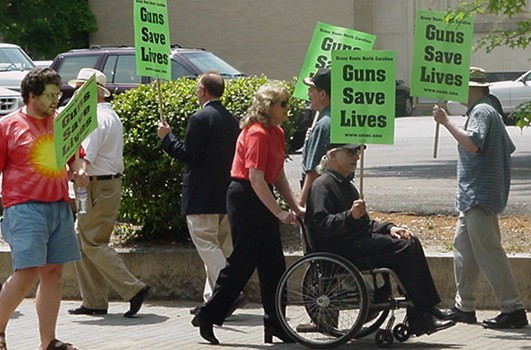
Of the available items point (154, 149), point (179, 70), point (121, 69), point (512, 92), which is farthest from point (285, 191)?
point (512, 92)

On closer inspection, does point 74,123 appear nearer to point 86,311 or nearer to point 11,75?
point 86,311

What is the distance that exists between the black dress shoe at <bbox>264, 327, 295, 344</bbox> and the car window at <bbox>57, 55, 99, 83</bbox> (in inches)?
629

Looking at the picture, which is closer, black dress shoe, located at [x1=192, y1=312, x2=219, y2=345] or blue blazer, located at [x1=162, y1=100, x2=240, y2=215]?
black dress shoe, located at [x1=192, y1=312, x2=219, y2=345]

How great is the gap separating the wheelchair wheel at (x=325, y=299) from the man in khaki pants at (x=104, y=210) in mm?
1789

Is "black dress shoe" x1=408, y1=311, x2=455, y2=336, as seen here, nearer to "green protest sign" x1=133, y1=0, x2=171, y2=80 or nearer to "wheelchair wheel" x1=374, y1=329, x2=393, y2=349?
"wheelchair wheel" x1=374, y1=329, x2=393, y2=349

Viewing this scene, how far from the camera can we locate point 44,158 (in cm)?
820

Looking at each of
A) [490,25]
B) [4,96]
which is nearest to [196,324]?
[4,96]

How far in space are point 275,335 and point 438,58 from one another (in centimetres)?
229

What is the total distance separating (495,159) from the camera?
30.1 feet

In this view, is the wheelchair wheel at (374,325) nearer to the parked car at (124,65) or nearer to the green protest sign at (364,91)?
the green protest sign at (364,91)

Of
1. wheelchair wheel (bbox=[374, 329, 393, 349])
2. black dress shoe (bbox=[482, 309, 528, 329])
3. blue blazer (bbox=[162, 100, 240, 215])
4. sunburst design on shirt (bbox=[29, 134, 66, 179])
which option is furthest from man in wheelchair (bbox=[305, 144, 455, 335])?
sunburst design on shirt (bbox=[29, 134, 66, 179])

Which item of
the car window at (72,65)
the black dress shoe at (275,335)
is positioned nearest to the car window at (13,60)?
the car window at (72,65)

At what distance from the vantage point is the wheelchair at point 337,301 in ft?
27.9

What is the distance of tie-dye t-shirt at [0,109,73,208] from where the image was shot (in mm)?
8141
